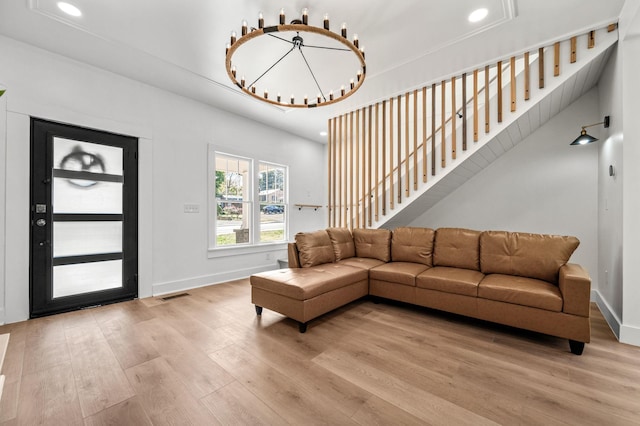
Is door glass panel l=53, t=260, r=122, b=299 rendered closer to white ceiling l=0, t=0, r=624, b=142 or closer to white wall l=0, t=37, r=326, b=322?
white wall l=0, t=37, r=326, b=322

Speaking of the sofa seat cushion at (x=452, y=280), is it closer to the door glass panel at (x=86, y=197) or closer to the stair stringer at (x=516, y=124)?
the stair stringer at (x=516, y=124)

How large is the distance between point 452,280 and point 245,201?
11.9 feet

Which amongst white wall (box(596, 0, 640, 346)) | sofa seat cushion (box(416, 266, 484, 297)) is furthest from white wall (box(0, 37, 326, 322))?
white wall (box(596, 0, 640, 346))

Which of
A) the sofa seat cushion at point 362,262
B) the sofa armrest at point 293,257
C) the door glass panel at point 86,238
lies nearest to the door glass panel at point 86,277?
the door glass panel at point 86,238

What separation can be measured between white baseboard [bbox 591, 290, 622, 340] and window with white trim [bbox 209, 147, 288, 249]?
4.76 metres

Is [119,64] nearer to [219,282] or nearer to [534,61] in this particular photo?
[219,282]

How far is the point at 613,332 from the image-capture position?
8.52 ft

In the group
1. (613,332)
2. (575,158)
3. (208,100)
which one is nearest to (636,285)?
(613,332)

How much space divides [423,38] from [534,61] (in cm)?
136

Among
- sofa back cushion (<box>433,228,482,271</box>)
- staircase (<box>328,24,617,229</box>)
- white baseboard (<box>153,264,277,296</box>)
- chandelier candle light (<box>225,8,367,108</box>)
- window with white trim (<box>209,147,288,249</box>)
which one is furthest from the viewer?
window with white trim (<box>209,147,288,249</box>)

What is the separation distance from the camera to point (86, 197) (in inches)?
131

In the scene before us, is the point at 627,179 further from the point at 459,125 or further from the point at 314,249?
the point at 314,249

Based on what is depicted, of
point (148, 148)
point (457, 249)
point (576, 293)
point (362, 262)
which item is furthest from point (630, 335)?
point (148, 148)

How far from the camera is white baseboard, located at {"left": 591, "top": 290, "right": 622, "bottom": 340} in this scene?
252 cm
